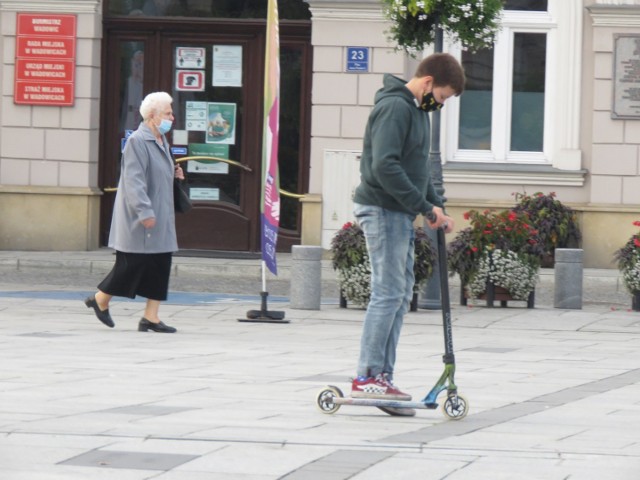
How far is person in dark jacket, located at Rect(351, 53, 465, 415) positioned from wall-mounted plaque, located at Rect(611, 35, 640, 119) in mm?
10624

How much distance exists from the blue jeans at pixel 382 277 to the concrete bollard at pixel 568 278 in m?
6.58

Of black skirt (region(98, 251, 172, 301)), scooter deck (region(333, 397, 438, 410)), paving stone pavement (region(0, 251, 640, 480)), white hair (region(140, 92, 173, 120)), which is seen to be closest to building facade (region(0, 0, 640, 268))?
paving stone pavement (region(0, 251, 640, 480))

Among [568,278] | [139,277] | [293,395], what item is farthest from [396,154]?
[568,278]

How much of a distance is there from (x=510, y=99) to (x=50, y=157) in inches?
212

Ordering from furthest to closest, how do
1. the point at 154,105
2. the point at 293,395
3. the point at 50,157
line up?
the point at 50,157
the point at 154,105
the point at 293,395

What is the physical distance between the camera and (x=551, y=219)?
17.4 m

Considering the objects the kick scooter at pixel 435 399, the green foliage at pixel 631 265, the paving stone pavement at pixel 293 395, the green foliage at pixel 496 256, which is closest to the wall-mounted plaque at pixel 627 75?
the paving stone pavement at pixel 293 395

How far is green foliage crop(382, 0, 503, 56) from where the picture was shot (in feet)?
43.9

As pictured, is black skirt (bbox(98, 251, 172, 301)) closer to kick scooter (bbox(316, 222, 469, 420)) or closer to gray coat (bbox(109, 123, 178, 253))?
gray coat (bbox(109, 123, 178, 253))

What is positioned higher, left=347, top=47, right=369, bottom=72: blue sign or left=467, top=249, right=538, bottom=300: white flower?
left=347, top=47, right=369, bottom=72: blue sign

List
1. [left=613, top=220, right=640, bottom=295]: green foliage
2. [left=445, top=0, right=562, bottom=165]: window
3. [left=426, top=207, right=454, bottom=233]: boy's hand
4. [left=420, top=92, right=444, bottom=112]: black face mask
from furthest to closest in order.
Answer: [left=445, top=0, right=562, bottom=165]: window → [left=613, top=220, right=640, bottom=295]: green foliage → [left=420, top=92, right=444, bottom=112]: black face mask → [left=426, top=207, right=454, bottom=233]: boy's hand

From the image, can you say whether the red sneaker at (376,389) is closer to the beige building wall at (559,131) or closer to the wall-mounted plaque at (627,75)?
the beige building wall at (559,131)

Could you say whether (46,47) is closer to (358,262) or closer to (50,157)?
(50,157)

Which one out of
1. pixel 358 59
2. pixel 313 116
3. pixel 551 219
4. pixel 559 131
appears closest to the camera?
pixel 551 219
